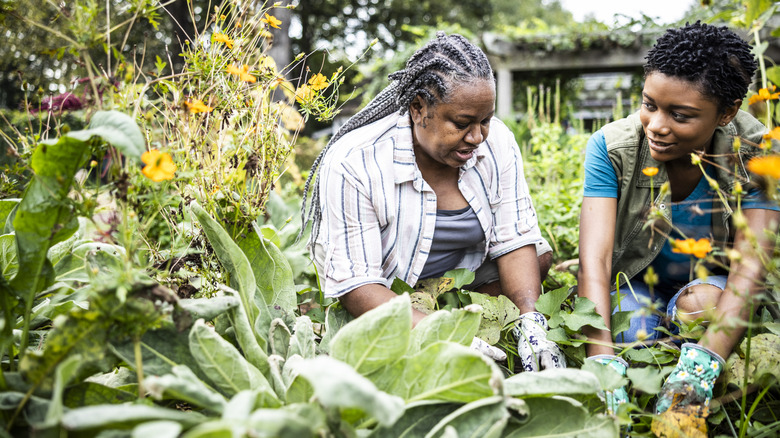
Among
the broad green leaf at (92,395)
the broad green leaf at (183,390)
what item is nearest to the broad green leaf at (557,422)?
the broad green leaf at (183,390)

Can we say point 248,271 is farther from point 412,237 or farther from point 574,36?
point 574,36

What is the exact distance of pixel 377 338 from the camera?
1184 millimetres

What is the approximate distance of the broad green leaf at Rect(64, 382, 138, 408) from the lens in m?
1.13

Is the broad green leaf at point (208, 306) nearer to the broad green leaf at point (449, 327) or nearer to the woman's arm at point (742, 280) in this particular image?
the broad green leaf at point (449, 327)

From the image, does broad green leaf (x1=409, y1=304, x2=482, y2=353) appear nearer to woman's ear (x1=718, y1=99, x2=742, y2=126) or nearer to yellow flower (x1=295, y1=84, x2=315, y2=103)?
yellow flower (x1=295, y1=84, x2=315, y2=103)

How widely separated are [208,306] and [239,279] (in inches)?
9.8

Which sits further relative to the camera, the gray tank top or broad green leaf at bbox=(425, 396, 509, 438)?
the gray tank top

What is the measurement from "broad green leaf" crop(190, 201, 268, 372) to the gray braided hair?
0.51 meters

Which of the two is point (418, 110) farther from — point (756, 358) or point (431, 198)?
point (756, 358)

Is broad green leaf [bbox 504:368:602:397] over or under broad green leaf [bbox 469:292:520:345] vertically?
over

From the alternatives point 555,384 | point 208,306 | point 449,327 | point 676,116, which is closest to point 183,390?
point 208,306

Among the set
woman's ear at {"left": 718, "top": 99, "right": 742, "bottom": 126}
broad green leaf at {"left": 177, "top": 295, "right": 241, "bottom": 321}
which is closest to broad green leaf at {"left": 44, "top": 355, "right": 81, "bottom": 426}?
broad green leaf at {"left": 177, "top": 295, "right": 241, "bottom": 321}

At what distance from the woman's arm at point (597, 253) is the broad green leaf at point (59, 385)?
132 cm

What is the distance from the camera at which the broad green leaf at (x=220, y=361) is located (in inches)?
45.2
